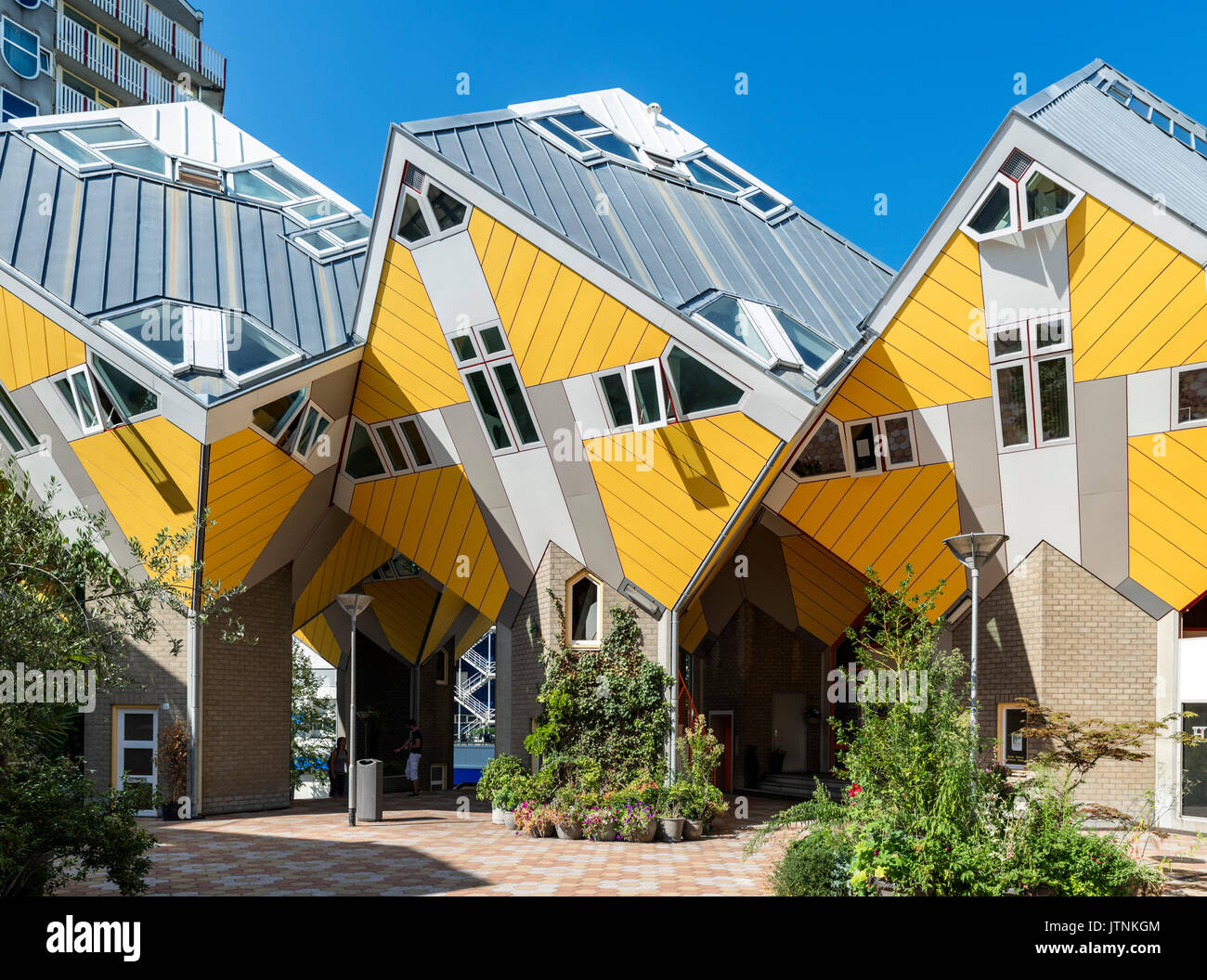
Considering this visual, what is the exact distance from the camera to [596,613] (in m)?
20.7

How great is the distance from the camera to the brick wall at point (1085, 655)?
18.8 meters

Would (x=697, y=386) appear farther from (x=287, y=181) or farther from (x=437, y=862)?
(x=287, y=181)

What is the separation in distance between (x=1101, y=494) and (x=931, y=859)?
10.2m

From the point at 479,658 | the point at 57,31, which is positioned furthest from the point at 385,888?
the point at 479,658

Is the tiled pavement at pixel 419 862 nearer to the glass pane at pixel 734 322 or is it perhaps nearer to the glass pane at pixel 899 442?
the glass pane at pixel 899 442

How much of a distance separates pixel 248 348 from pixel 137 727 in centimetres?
786

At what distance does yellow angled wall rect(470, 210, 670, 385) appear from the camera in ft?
61.7

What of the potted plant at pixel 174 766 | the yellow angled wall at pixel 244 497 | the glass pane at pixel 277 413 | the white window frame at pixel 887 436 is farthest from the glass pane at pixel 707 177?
the potted plant at pixel 174 766

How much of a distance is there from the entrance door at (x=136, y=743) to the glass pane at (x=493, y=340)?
9.75 meters

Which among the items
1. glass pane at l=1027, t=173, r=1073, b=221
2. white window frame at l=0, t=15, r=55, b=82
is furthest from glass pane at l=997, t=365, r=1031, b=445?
white window frame at l=0, t=15, r=55, b=82

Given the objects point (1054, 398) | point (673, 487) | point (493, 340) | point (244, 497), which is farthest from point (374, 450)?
point (1054, 398)

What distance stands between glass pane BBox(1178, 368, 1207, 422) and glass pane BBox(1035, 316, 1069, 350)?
1.87m

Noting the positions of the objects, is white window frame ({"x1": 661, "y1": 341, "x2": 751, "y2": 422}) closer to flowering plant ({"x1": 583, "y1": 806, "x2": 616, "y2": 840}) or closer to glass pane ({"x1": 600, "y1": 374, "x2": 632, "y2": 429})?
glass pane ({"x1": 600, "y1": 374, "x2": 632, "y2": 429})

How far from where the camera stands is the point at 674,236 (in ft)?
71.3
